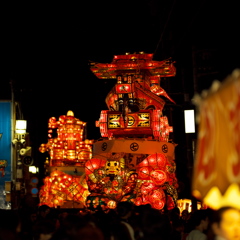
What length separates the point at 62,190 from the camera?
35688mm

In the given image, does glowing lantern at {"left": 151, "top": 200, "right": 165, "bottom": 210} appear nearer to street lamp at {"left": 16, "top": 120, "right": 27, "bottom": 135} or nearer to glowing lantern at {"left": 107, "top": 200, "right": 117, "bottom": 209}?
glowing lantern at {"left": 107, "top": 200, "right": 117, "bottom": 209}

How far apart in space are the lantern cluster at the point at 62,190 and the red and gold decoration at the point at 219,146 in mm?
30303

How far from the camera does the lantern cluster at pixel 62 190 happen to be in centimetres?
3472

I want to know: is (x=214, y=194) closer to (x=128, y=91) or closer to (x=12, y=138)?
(x=128, y=91)

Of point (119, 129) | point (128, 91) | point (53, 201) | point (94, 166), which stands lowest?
point (53, 201)

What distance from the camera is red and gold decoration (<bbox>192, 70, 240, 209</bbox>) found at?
357 cm

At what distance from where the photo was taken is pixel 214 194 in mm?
3812

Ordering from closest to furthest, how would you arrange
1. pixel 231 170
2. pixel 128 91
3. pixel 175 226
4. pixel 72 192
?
pixel 231 170 < pixel 175 226 < pixel 128 91 < pixel 72 192

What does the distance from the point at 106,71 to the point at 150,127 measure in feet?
12.4

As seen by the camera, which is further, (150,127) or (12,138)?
(12,138)

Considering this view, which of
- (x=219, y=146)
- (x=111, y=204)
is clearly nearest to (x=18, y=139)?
(x=111, y=204)

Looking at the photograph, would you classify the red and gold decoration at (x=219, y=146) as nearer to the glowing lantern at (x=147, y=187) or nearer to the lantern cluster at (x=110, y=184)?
the lantern cluster at (x=110, y=184)

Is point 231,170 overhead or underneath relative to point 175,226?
overhead

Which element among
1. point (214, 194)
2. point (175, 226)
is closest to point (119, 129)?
point (175, 226)
